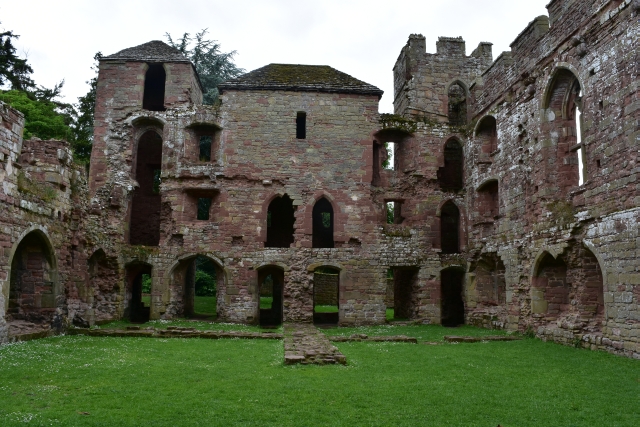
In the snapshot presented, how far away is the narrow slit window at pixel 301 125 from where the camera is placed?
74.7ft

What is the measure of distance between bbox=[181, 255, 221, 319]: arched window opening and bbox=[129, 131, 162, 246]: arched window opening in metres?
2.53

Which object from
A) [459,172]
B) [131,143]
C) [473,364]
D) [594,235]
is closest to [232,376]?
[473,364]

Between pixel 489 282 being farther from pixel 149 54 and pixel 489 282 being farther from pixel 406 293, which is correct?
pixel 149 54

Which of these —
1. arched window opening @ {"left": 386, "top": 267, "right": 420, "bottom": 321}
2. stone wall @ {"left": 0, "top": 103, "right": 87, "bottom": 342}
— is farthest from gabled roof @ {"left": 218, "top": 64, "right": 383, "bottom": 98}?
stone wall @ {"left": 0, "top": 103, "right": 87, "bottom": 342}

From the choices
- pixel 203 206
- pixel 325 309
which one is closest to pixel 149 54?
pixel 203 206

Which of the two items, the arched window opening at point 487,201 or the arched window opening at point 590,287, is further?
the arched window opening at point 487,201

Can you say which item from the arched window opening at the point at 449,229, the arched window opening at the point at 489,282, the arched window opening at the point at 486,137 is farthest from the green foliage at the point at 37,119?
the arched window opening at the point at 489,282

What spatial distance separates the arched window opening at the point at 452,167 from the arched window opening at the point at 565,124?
26.4ft

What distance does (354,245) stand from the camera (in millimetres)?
21625

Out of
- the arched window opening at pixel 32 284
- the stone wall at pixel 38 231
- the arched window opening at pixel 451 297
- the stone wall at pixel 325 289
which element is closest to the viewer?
the stone wall at pixel 38 231

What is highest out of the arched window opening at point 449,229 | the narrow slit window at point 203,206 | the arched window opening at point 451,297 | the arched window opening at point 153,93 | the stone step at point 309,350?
the arched window opening at point 153,93

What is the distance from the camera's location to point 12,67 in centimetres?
2994

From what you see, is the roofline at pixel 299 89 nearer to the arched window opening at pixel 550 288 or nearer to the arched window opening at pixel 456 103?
the arched window opening at pixel 456 103

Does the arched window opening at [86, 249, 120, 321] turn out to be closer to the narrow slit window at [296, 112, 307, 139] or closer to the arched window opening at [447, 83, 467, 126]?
the narrow slit window at [296, 112, 307, 139]
